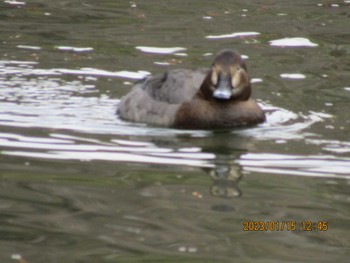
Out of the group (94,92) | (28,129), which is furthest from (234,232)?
(94,92)

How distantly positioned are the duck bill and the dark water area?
0.35 metres

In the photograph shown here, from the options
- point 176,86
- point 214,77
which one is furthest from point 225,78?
point 176,86

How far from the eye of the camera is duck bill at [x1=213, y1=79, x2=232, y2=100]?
37.3ft

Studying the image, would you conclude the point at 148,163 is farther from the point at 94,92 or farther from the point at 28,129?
the point at 94,92

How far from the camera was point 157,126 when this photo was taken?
1162cm

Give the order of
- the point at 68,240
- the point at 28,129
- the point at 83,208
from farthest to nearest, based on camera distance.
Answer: the point at 28,129 → the point at 83,208 → the point at 68,240

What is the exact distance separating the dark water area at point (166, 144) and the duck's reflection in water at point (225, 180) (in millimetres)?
17

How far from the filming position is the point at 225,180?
925cm

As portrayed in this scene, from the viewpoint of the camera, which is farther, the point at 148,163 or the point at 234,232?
the point at 148,163

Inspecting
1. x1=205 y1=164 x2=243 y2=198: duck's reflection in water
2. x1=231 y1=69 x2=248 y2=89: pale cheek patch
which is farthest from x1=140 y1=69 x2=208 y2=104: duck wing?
x1=205 y1=164 x2=243 y2=198: duck's reflection in water

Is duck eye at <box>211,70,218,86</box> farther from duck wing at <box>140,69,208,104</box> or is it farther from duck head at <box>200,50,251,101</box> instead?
duck wing at <box>140,69,208,104</box>

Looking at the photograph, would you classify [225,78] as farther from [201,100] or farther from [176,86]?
[176,86]

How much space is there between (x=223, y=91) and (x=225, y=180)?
2.36 m

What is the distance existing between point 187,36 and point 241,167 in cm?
595
